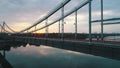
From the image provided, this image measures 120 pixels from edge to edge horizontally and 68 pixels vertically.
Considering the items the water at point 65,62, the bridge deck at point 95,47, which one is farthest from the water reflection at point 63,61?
the bridge deck at point 95,47

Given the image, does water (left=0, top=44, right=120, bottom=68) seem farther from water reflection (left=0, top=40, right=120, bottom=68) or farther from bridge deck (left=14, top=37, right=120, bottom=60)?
bridge deck (left=14, top=37, right=120, bottom=60)

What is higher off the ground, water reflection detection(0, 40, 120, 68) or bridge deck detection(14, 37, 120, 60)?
bridge deck detection(14, 37, 120, 60)

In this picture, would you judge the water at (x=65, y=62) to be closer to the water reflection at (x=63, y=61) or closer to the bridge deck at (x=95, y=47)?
the water reflection at (x=63, y=61)

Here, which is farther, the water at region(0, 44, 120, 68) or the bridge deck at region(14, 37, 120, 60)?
the water at region(0, 44, 120, 68)

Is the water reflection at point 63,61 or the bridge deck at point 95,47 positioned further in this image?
the water reflection at point 63,61

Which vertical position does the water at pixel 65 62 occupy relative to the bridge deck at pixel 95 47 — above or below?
below

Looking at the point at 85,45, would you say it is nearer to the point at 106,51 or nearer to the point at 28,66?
the point at 106,51

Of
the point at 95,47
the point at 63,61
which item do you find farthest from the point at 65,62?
the point at 95,47

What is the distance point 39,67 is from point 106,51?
156 ft

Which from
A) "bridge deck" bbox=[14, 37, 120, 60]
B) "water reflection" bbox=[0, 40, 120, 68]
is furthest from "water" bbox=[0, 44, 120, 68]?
"bridge deck" bbox=[14, 37, 120, 60]

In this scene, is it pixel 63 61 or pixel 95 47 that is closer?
pixel 95 47

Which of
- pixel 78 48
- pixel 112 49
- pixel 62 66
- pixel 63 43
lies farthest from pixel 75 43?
pixel 62 66

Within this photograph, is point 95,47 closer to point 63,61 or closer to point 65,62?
point 65,62

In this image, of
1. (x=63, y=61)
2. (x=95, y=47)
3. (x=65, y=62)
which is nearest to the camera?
(x=95, y=47)
